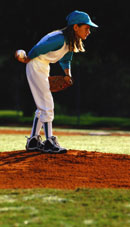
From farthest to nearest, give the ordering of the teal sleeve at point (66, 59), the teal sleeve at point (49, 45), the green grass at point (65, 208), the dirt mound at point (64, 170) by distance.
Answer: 1. the teal sleeve at point (66, 59)
2. the teal sleeve at point (49, 45)
3. the dirt mound at point (64, 170)
4. the green grass at point (65, 208)

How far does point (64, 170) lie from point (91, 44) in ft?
51.5

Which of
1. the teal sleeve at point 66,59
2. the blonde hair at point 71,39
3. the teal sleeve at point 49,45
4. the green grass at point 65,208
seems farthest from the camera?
the teal sleeve at point 66,59

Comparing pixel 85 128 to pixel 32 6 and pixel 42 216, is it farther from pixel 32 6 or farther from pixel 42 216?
pixel 42 216

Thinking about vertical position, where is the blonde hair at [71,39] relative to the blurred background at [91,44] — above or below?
below

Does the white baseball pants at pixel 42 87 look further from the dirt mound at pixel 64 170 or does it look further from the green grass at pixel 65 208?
the green grass at pixel 65 208

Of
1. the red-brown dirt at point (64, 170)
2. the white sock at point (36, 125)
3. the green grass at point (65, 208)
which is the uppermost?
the white sock at point (36, 125)

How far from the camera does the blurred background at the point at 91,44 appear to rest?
20969 mm

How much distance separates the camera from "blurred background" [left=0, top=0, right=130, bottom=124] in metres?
21.0

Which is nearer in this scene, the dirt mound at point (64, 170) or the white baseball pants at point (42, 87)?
the dirt mound at point (64, 170)

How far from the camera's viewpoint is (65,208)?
4312mm

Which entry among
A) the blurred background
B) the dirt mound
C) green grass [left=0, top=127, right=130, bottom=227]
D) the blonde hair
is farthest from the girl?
the blurred background

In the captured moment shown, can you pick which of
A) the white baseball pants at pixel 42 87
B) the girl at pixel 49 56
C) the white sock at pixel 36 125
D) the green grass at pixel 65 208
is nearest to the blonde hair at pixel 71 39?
the girl at pixel 49 56

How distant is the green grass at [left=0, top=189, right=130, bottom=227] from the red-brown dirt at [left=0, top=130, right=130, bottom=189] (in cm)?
43

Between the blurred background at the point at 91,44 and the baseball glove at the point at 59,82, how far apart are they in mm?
13007
